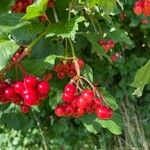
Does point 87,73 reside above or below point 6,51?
below

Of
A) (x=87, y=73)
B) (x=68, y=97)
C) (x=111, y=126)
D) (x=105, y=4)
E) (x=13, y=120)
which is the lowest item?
(x=13, y=120)

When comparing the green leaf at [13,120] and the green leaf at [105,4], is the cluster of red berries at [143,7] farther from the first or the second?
the green leaf at [13,120]

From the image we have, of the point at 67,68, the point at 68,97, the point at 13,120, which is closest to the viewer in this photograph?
the point at 68,97

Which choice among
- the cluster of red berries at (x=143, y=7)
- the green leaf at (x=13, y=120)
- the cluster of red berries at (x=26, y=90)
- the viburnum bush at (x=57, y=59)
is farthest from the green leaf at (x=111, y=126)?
the green leaf at (x=13, y=120)

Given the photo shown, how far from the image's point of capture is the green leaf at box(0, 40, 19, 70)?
1401mm

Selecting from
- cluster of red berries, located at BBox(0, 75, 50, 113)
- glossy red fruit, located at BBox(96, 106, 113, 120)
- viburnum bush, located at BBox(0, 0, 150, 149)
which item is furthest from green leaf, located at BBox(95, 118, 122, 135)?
cluster of red berries, located at BBox(0, 75, 50, 113)

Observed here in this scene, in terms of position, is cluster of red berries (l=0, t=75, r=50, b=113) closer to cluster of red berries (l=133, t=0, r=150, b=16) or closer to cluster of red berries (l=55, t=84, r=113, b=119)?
cluster of red berries (l=55, t=84, r=113, b=119)

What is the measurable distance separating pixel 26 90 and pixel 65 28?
25cm

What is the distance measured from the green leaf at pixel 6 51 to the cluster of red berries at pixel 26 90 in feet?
0.28

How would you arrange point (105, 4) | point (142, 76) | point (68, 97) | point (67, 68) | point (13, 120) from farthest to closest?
1. point (13, 120)
2. point (67, 68)
3. point (68, 97)
4. point (105, 4)
5. point (142, 76)

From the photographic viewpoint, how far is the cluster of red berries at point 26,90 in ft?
4.72

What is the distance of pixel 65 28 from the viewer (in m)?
1.56

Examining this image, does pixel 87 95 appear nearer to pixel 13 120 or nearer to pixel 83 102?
pixel 83 102

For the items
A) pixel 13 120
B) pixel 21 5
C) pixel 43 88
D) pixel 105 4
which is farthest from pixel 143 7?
pixel 13 120
